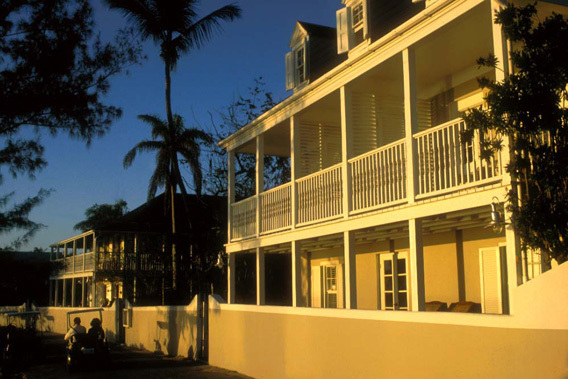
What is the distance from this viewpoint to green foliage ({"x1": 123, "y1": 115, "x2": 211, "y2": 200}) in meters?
31.4

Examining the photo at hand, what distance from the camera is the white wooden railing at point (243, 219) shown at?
1770 centimetres

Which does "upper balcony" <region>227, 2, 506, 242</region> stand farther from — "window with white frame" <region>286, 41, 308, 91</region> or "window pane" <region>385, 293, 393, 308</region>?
"window pane" <region>385, 293, 393, 308</region>

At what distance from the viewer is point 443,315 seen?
29.5 feet

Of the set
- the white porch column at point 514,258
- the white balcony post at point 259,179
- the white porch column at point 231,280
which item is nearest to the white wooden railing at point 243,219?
the white balcony post at point 259,179

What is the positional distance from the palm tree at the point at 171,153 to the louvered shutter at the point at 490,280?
65.5ft

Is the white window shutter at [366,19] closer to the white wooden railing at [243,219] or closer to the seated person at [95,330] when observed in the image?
the white wooden railing at [243,219]

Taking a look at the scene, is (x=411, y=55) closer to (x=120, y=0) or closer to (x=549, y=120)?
(x=549, y=120)

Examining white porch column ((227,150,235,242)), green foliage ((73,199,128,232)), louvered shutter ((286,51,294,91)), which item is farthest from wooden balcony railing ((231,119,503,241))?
green foliage ((73,199,128,232))

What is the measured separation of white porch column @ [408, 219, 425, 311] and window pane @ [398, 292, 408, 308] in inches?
192

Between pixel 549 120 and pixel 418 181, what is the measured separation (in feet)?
11.1

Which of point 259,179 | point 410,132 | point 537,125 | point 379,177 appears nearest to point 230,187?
point 259,179

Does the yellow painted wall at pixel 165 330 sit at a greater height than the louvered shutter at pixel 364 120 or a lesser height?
lesser

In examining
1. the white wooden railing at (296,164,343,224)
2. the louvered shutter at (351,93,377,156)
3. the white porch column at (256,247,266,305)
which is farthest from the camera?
the white porch column at (256,247,266,305)

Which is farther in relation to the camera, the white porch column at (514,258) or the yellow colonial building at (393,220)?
the yellow colonial building at (393,220)
